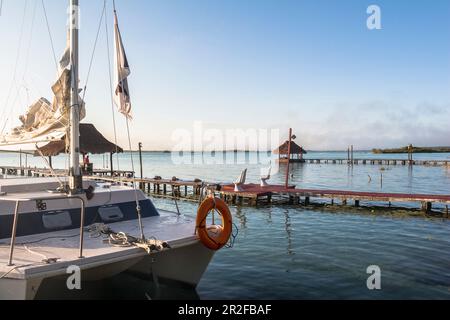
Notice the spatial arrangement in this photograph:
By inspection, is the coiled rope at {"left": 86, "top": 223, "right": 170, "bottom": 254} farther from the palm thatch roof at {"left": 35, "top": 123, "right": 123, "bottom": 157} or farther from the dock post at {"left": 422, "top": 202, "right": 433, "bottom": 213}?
the dock post at {"left": 422, "top": 202, "right": 433, "bottom": 213}

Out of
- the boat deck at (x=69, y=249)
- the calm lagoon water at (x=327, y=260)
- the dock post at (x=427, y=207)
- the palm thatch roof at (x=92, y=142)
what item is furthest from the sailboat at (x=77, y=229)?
the dock post at (x=427, y=207)

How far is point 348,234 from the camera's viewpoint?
17984 mm

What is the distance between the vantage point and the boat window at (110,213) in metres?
9.78

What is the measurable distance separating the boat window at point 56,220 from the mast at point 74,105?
0.60 metres

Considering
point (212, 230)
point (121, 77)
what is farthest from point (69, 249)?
point (121, 77)

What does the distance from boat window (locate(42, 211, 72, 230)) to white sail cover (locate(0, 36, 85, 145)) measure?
2.11 meters

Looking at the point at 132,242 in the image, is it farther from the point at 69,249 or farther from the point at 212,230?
the point at 212,230

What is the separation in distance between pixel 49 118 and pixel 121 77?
3.08 metres

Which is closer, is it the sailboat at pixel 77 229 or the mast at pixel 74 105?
the sailboat at pixel 77 229

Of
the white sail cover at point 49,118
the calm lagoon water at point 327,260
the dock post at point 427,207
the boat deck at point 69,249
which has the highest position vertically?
the white sail cover at point 49,118

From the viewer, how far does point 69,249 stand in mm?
7523

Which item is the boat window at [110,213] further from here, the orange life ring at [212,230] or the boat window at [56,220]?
the orange life ring at [212,230]

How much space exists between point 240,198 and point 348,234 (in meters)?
11.8
